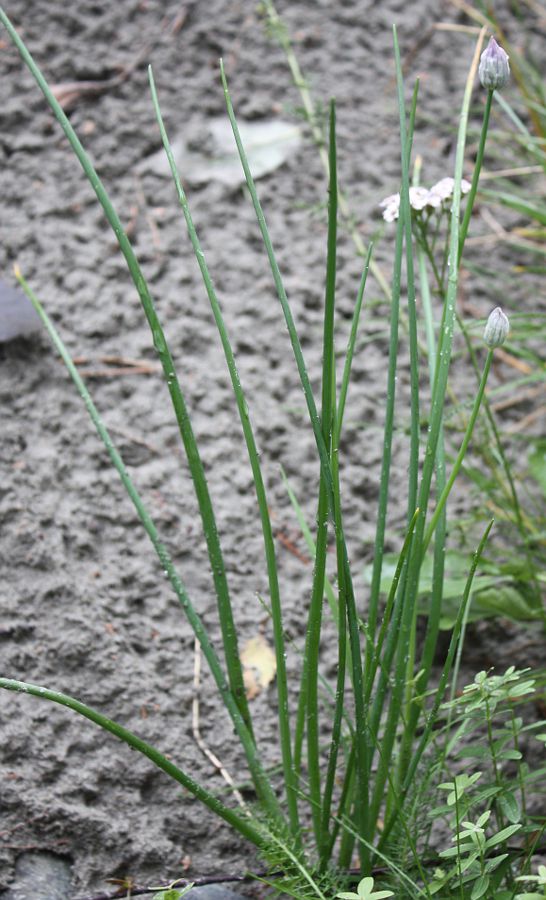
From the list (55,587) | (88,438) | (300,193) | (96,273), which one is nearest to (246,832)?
(55,587)

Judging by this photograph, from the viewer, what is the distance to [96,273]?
1476mm

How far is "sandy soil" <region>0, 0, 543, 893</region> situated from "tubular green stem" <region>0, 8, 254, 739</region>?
203mm

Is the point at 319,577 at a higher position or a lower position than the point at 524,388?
higher

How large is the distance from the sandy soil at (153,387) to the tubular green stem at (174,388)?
203mm

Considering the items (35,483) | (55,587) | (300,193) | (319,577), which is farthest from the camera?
(300,193)

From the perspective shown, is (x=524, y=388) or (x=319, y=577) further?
(x=524, y=388)

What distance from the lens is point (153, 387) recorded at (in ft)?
4.52

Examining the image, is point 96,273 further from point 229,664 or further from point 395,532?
point 229,664

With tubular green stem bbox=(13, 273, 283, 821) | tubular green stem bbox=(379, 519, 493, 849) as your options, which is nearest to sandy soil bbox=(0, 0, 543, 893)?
tubular green stem bbox=(13, 273, 283, 821)

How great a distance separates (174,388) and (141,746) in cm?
29

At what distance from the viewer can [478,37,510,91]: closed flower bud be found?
79 centimetres

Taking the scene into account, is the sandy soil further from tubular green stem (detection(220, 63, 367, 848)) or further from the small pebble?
tubular green stem (detection(220, 63, 367, 848))

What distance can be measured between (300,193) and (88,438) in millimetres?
632

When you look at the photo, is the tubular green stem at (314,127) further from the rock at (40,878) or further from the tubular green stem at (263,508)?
the rock at (40,878)
